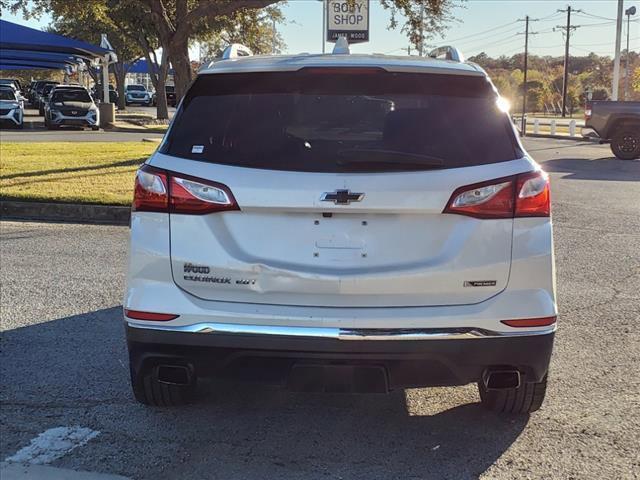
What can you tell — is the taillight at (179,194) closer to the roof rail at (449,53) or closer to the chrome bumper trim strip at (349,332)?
the chrome bumper trim strip at (349,332)

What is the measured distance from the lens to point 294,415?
384cm

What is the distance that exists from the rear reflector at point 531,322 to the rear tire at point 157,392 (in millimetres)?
1656

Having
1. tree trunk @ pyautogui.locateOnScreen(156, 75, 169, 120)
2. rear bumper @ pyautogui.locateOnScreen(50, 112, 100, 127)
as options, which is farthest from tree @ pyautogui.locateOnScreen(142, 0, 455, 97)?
tree trunk @ pyautogui.locateOnScreen(156, 75, 169, 120)

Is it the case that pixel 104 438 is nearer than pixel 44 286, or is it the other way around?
pixel 104 438

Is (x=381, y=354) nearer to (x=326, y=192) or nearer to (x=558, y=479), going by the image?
(x=326, y=192)

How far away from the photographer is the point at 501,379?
327 cm

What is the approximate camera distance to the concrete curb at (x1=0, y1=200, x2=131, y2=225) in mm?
9664

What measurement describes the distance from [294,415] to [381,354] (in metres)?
1.00

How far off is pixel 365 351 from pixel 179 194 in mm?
1098

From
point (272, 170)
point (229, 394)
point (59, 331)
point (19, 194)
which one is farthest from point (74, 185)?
point (272, 170)

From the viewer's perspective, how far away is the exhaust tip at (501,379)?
10.5 ft

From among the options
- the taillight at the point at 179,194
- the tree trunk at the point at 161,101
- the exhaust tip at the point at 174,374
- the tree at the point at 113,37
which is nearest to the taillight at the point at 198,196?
the taillight at the point at 179,194

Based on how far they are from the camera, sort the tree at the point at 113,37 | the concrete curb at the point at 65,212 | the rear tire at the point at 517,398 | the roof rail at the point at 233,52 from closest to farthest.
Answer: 1. the rear tire at the point at 517,398
2. the roof rail at the point at 233,52
3. the concrete curb at the point at 65,212
4. the tree at the point at 113,37

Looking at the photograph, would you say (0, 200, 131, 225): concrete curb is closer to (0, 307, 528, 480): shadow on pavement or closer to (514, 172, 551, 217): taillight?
(0, 307, 528, 480): shadow on pavement
